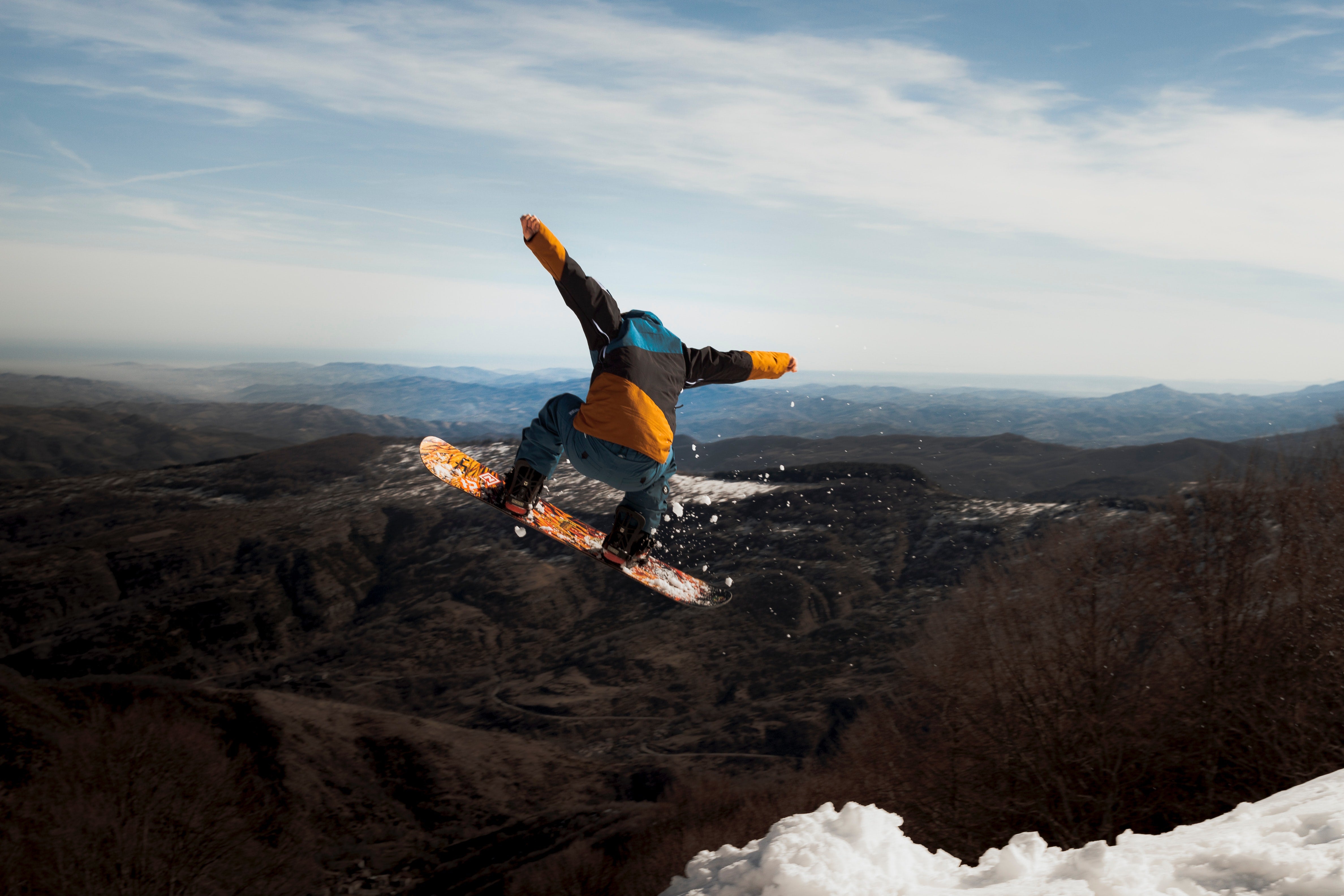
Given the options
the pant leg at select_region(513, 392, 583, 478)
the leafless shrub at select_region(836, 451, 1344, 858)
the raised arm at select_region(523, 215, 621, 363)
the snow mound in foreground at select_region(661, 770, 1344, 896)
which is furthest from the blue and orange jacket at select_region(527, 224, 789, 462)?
the leafless shrub at select_region(836, 451, 1344, 858)

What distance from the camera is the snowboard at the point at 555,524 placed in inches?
414

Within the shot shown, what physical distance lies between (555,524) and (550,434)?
353 cm

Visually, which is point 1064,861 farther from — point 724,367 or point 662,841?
point 662,841

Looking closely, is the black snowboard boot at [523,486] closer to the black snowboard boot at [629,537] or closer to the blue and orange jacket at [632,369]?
the black snowboard boot at [629,537]

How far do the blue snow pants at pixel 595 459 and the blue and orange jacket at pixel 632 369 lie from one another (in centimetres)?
20

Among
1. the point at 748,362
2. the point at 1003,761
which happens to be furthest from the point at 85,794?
the point at 748,362

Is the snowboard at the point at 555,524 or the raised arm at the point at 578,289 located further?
the snowboard at the point at 555,524

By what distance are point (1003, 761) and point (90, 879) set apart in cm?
5635

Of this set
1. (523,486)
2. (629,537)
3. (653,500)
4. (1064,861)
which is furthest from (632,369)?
(1064,861)

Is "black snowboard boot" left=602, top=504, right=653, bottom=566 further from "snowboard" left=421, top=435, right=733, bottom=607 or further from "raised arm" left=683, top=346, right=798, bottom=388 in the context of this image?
"raised arm" left=683, top=346, right=798, bottom=388

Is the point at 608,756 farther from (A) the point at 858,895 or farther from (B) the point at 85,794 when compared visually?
(A) the point at 858,895

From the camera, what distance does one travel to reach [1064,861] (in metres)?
4.28

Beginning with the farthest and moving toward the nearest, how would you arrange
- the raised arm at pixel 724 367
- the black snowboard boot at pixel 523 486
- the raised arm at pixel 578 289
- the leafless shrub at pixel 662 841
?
the leafless shrub at pixel 662 841, the black snowboard boot at pixel 523 486, the raised arm at pixel 724 367, the raised arm at pixel 578 289

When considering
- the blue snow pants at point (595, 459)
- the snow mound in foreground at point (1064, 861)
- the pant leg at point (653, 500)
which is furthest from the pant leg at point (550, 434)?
the snow mound in foreground at point (1064, 861)
